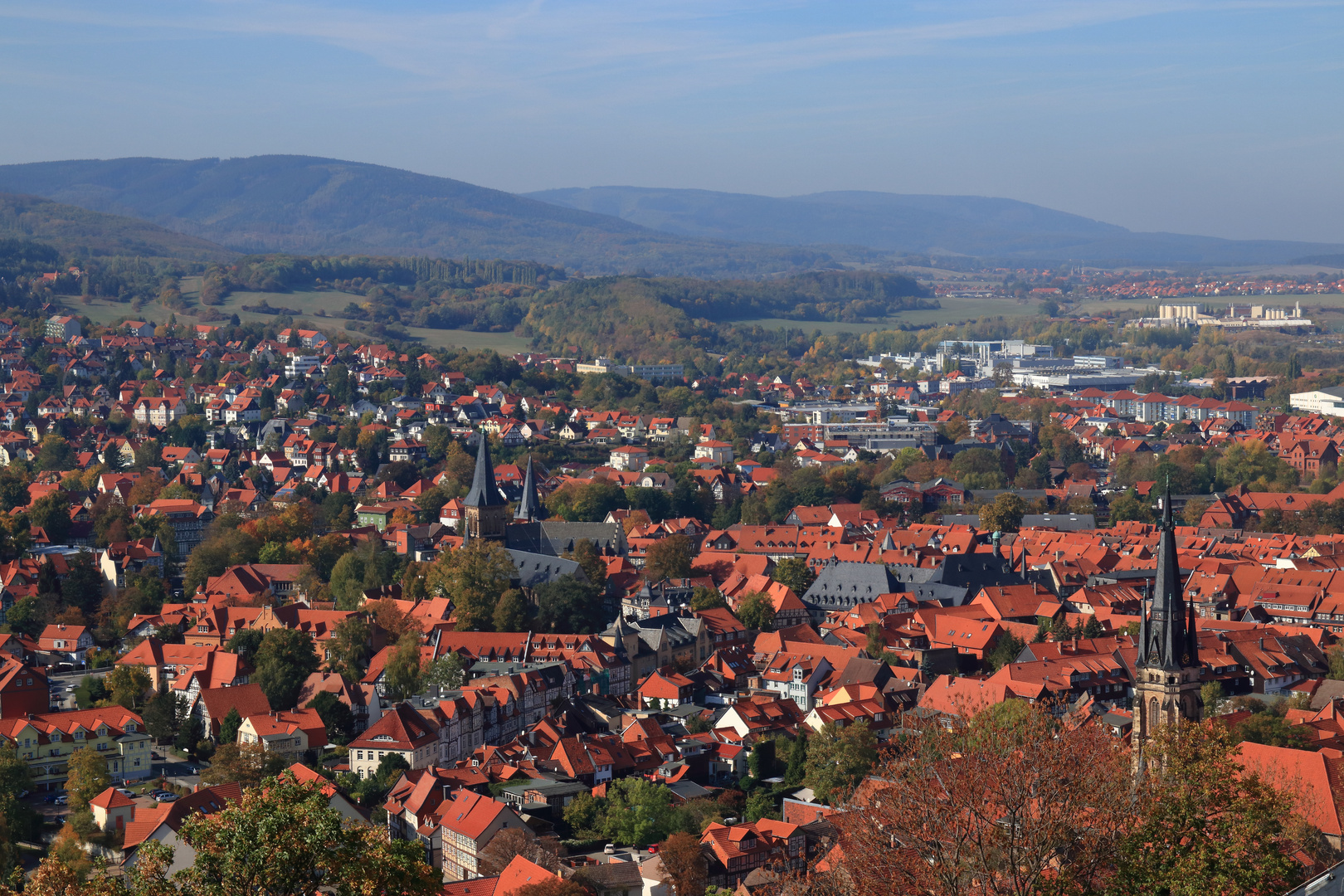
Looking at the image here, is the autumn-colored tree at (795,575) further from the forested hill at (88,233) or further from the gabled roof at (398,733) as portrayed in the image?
the forested hill at (88,233)

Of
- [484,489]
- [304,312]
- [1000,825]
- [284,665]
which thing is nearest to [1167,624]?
[1000,825]

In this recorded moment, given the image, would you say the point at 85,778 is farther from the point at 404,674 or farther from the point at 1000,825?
the point at 1000,825

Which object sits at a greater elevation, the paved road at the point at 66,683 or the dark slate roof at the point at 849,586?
the dark slate roof at the point at 849,586

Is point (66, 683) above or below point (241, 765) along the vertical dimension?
below

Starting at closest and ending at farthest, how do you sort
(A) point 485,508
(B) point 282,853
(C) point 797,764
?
(B) point 282,853 < (C) point 797,764 < (A) point 485,508

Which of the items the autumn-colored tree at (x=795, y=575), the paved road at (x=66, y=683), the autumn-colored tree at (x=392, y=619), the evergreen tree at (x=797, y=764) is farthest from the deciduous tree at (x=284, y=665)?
the autumn-colored tree at (x=795, y=575)

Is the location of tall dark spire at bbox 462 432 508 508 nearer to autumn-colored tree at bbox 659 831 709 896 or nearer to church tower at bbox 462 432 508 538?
church tower at bbox 462 432 508 538
